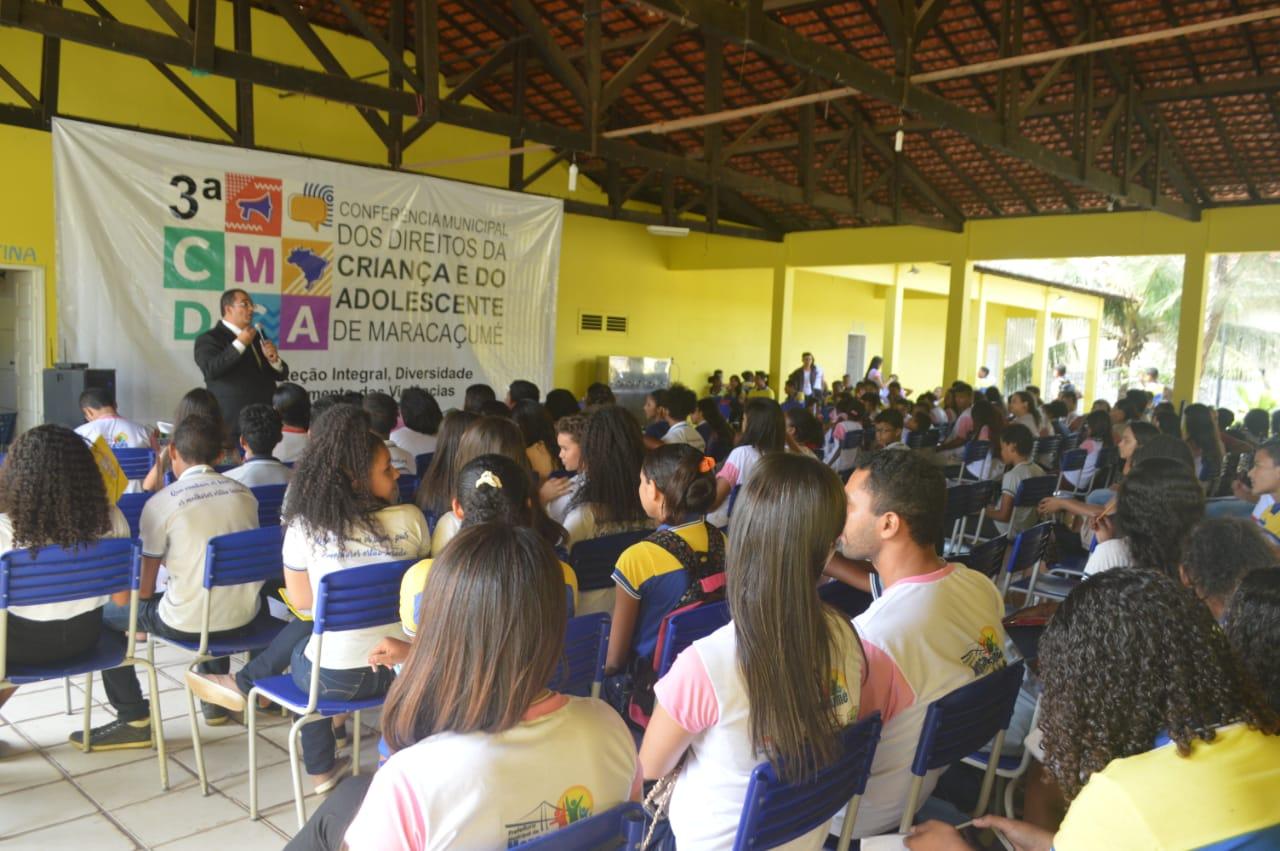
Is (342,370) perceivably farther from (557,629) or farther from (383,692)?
(557,629)

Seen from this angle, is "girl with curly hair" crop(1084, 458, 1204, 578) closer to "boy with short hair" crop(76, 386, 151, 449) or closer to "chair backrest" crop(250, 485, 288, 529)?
"chair backrest" crop(250, 485, 288, 529)

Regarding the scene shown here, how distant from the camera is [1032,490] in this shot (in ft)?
17.6

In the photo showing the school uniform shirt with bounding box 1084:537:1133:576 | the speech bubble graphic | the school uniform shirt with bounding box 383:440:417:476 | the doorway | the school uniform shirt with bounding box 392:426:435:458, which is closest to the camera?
the school uniform shirt with bounding box 1084:537:1133:576

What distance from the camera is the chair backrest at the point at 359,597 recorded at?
2.52 metres

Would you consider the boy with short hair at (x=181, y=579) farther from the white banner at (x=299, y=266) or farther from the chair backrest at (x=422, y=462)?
the white banner at (x=299, y=266)

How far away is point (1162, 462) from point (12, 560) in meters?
3.44

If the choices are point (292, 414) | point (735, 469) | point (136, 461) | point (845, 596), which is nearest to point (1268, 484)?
point (845, 596)

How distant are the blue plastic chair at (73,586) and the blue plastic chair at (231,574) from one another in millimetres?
126

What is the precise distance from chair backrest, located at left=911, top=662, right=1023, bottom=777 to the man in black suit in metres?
4.91

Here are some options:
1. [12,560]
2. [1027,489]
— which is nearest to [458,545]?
[12,560]

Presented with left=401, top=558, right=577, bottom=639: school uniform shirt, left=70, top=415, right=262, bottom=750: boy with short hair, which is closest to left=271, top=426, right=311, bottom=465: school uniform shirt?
left=70, top=415, right=262, bottom=750: boy with short hair

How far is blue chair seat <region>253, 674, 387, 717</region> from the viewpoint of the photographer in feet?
8.57

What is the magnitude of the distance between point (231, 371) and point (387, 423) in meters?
1.57

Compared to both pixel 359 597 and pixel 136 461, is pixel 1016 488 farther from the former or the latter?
pixel 136 461
